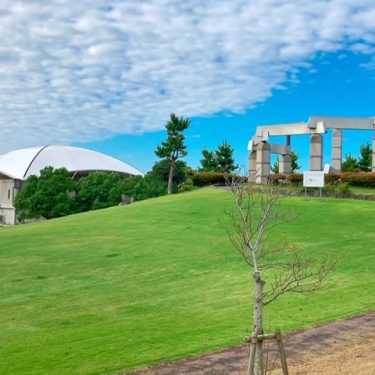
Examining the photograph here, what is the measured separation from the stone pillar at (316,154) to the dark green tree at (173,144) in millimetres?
12930

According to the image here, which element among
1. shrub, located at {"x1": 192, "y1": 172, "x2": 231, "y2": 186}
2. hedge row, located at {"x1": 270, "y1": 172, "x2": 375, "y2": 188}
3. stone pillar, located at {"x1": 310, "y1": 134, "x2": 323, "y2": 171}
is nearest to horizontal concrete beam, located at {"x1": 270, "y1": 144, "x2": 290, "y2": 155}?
shrub, located at {"x1": 192, "y1": 172, "x2": 231, "y2": 186}

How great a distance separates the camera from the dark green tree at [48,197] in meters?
46.6

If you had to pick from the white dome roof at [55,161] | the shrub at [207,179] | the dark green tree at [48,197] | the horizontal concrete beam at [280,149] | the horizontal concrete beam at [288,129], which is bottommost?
the dark green tree at [48,197]

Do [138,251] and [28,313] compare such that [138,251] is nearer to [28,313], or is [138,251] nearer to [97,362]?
[28,313]

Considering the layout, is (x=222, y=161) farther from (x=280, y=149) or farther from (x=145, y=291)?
(x=145, y=291)

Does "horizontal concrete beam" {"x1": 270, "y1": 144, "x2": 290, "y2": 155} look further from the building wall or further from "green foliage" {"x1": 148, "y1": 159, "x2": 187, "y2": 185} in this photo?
the building wall

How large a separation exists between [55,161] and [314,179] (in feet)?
182

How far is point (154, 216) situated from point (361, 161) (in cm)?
3258

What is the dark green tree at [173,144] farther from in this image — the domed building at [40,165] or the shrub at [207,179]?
the domed building at [40,165]

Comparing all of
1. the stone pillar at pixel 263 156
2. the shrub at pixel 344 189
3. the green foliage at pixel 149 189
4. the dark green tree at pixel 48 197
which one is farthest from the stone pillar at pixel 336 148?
the dark green tree at pixel 48 197

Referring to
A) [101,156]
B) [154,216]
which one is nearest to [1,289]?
[154,216]

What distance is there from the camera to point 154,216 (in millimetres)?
25703

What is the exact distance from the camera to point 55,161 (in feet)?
Answer: 253

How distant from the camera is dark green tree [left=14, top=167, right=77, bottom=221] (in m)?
46.6
